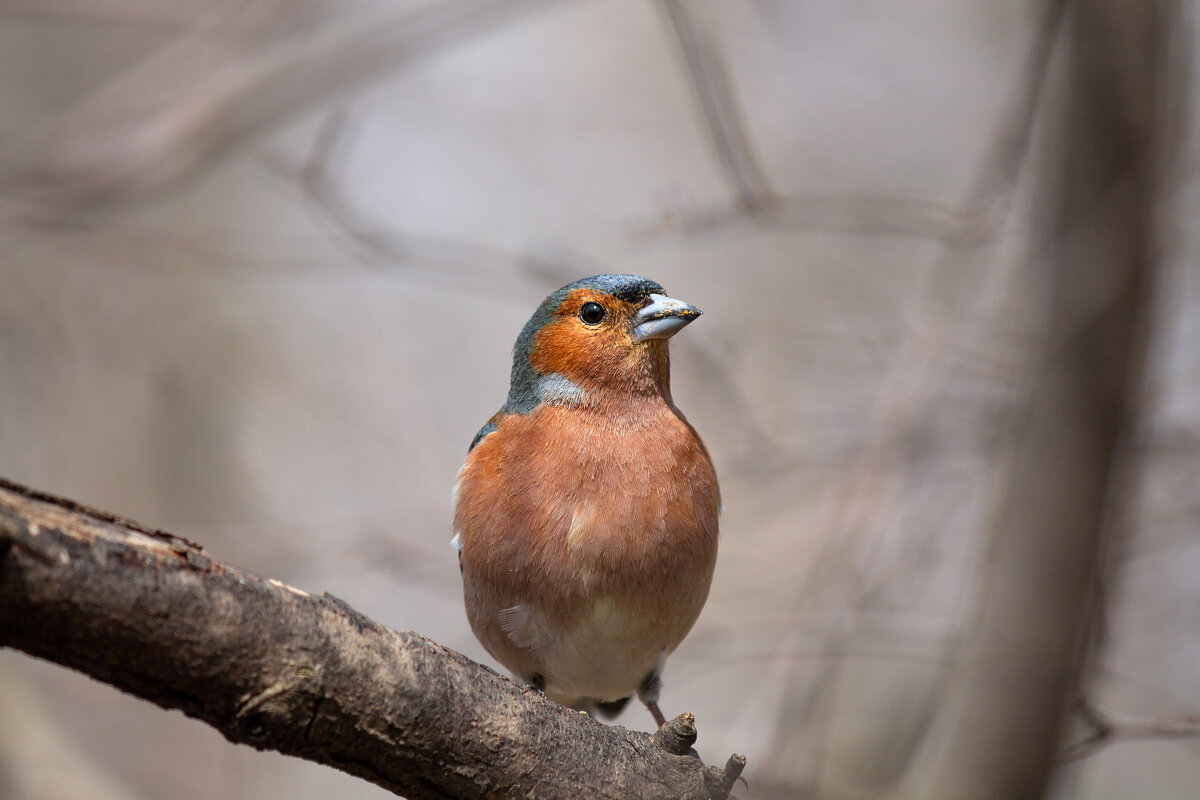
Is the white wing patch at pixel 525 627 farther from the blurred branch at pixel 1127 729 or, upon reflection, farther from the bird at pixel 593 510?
the blurred branch at pixel 1127 729

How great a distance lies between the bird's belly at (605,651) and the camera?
4.04 metres

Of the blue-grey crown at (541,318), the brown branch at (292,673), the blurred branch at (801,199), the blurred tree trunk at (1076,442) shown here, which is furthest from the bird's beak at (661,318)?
the brown branch at (292,673)

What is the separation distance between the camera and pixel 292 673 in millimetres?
2250

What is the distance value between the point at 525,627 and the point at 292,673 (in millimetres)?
1930

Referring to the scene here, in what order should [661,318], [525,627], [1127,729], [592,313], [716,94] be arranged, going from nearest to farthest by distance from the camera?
1. [1127,729]
2. [525,627]
3. [661,318]
4. [592,313]
5. [716,94]

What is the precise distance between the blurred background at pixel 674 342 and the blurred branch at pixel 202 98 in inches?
0.8

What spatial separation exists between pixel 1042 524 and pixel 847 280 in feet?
16.2

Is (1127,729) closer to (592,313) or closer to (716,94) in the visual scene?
(592,313)

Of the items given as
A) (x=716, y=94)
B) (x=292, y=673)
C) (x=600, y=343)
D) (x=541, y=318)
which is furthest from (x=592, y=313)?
(x=292, y=673)

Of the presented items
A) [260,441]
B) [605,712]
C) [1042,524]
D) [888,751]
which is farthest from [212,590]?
[260,441]

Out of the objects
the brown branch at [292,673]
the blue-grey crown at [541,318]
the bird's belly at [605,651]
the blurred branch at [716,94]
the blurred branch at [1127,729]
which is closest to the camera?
the brown branch at [292,673]

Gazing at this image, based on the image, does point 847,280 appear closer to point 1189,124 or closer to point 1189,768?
point 1189,124

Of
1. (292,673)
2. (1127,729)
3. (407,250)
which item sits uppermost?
(407,250)

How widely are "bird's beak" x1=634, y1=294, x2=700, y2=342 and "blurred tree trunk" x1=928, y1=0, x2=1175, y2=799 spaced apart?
1879mm
